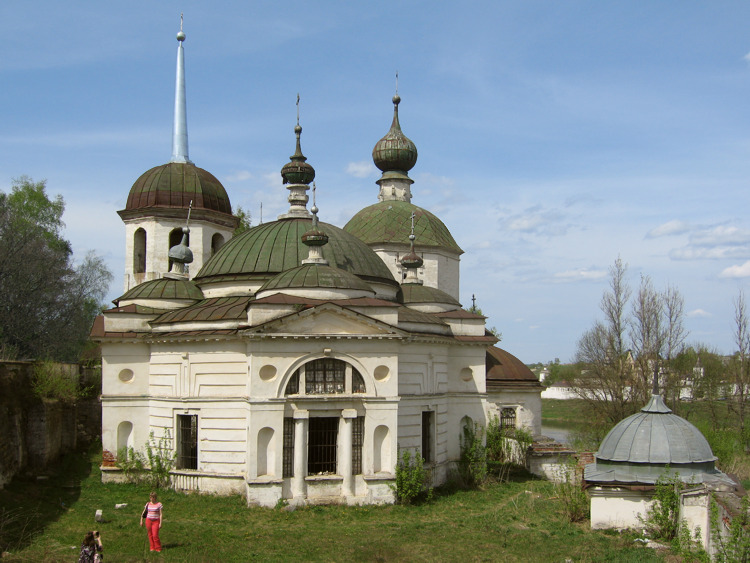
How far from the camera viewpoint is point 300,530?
18406 mm

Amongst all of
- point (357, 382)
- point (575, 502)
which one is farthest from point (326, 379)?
point (575, 502)

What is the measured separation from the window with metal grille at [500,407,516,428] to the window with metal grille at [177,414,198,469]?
1477 centimetres

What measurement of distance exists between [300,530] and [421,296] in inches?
466

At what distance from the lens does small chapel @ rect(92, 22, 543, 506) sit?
2080 cm

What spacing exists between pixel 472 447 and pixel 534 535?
24.9 feet

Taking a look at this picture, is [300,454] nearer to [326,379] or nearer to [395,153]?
[326,379]

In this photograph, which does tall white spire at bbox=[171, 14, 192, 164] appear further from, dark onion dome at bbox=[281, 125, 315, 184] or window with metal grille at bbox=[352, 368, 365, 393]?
window with metal grille at bbox=[352, 368, 365, 393]

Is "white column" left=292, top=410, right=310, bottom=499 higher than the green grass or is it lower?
higher

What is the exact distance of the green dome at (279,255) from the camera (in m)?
25.4

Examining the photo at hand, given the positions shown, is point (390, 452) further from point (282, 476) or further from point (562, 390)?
point (562, 390)

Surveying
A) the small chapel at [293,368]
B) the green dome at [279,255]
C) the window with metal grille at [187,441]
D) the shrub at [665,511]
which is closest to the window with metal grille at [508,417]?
the small chapel at [293,368]

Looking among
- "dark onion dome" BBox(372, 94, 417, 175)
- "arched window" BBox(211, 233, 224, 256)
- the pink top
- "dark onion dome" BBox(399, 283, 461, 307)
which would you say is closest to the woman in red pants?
the pink top

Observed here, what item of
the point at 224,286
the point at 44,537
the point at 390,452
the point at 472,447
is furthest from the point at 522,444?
the point at 44,537

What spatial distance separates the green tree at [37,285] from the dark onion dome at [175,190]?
7.66 meters
